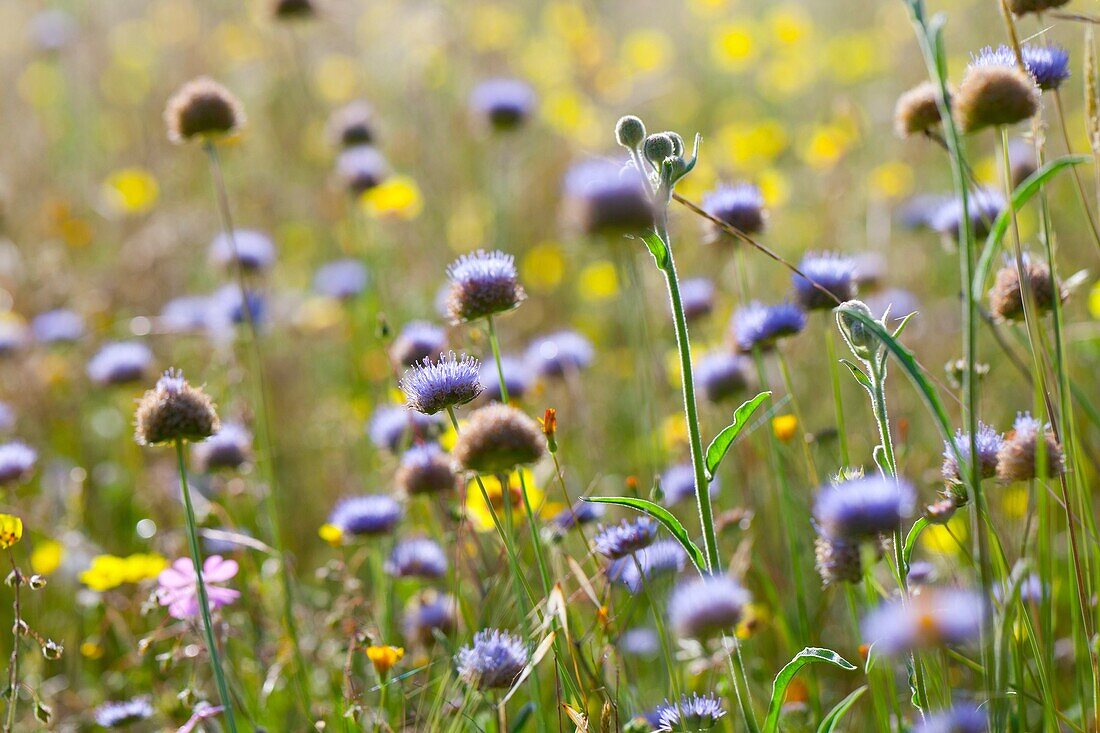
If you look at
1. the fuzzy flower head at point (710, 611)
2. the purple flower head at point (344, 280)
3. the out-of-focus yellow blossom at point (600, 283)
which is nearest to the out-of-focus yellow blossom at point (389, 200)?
the purple flower head at point (344, 280)

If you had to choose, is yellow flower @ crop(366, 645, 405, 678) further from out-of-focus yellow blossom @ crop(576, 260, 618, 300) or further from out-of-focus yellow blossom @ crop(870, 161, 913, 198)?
out-of-focus yellow blossom @ crop(870, 161, 913, 198)

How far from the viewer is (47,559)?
302 centimetres

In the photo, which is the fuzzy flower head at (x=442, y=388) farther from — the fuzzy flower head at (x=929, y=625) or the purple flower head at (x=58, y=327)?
the purple flower head at (x=58, y=327)

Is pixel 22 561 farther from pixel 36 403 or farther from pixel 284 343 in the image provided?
pixel 284 343

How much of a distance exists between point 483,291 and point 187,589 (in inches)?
34.8

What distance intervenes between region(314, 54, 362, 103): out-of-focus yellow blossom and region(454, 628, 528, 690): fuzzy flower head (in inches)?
206

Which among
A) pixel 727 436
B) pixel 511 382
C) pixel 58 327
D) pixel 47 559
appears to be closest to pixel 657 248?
pixel 727 436

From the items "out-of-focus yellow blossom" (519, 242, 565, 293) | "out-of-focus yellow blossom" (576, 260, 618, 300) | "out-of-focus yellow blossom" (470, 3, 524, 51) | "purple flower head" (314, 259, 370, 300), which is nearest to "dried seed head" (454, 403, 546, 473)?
"purple flower head" (314, 259, 370, 300)

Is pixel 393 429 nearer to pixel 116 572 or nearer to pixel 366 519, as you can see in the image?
pixel 366 519

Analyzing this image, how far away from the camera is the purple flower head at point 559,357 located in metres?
3.32

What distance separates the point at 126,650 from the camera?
2852mm

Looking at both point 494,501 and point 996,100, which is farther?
point 494,501

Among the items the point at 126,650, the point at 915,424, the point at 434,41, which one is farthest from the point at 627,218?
the point at 434,41

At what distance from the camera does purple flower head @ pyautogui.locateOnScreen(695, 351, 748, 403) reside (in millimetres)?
2859
